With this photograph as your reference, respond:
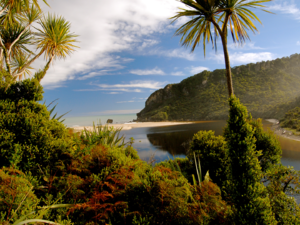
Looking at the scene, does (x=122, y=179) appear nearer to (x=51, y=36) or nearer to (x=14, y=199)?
(x=14, y=199)

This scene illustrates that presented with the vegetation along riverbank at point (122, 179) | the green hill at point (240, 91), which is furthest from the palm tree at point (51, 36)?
the green hill at point (240, 91)

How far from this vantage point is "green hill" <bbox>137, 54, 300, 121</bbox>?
37.9 m

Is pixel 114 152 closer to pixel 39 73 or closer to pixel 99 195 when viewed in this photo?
pixel 99 195

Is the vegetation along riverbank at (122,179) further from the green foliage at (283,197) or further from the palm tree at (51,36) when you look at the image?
the palm tree at (51,36)

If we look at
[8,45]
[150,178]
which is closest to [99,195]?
[150,178]

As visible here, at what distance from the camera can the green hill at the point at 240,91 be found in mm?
37938

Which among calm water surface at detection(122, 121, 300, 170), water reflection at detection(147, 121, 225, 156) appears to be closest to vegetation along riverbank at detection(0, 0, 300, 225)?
calm water surface at detection(122, 121, 300, 170)

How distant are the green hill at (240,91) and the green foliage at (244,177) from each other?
33.7 metres

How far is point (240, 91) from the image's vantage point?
45.2 metres

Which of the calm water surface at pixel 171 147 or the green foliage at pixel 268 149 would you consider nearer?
the green foliage at pixel 268 149

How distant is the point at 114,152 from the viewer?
235 cm

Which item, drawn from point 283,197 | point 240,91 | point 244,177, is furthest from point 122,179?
point 240,91

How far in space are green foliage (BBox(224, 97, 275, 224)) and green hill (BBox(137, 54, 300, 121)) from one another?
111ft

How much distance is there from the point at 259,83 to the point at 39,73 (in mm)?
54819
